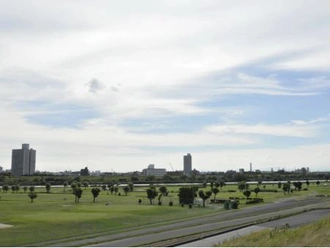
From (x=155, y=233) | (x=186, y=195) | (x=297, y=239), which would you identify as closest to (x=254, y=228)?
(x=155, y=233)

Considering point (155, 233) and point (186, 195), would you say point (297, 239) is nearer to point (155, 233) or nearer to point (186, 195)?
point (155, 233)

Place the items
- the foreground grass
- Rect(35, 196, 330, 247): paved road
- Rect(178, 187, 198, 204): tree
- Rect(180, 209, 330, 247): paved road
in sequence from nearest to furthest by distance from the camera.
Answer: the foreground grass → Rect(180, 209, 330, 247): paved road → Rect(35, 196, 330, 247): paved road → Rect(178, 187, 198, 204): tree

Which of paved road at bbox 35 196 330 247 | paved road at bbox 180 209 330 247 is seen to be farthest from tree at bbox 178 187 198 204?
paved road at bbox 180 209 330 247

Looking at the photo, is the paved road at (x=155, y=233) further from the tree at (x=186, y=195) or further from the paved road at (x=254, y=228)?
the tree at (x=186, y=195)

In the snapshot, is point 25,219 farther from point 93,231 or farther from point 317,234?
point 317,234

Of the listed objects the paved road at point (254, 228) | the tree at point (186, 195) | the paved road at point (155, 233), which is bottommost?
the paved road at point (155, 233)

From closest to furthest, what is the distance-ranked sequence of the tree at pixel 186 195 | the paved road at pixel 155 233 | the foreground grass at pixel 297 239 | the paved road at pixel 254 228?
1. the foreground grass at pixel 297 239
2. the paved road at pixel 254 228
3. the paved road at pixel 155 233
4. the tree at pixel 186 195

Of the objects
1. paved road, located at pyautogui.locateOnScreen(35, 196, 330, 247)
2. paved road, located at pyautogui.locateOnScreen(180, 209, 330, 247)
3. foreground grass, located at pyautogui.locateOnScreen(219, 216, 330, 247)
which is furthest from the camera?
paved road, located at pyautogui.locateOnScreen(35, 196, 330, 247)

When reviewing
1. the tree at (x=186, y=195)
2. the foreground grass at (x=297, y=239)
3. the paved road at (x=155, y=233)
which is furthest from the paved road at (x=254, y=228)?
the tree at (x=186, y=195)

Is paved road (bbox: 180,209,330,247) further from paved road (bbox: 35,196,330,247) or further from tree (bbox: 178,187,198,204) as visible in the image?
tree (bbox: 178,187,198,204)

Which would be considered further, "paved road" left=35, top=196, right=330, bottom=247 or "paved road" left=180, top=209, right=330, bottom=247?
"paved road" left=35, top=196, right=330, bottom=247

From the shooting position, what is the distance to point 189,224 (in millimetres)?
53500

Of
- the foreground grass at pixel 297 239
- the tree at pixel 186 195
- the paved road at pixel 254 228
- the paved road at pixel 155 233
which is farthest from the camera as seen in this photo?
the tree at pixel 186 195

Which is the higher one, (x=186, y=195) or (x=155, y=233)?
(x=186, y=195)
